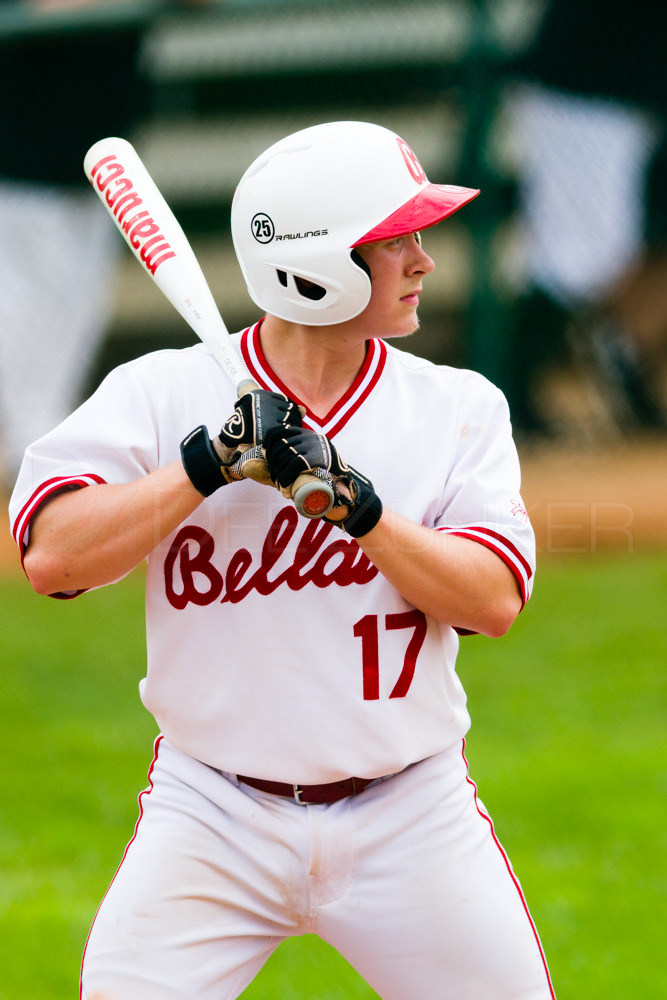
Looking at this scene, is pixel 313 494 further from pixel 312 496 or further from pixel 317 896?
pixel 317 896

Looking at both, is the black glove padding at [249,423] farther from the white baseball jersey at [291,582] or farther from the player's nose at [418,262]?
the player's nose at [418,262]

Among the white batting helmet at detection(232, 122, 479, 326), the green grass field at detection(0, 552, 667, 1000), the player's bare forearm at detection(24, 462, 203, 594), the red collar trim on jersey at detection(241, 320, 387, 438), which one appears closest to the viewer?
the player's bare forearm at detection(24, 462, 203, 594)

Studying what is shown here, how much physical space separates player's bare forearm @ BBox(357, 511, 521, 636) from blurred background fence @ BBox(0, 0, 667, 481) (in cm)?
597

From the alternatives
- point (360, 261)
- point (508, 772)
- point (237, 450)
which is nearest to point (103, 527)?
point (237, 450)

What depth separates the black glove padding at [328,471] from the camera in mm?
1812

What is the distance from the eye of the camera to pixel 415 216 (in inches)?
80.0

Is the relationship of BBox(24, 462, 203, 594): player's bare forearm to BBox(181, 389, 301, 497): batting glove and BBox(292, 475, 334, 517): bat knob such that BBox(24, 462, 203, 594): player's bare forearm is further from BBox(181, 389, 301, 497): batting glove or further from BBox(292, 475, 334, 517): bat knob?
BBox(292, 475, 334, 517): bat knob

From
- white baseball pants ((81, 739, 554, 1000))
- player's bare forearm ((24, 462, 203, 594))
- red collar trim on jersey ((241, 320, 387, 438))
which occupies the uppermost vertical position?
red collar trim on jersey ((241, 320, 387, 438))

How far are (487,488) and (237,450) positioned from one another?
Answer: 0.46 m

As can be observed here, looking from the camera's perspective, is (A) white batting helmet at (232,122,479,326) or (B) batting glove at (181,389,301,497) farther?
(A) white batting helmet at (232,122,479,326)

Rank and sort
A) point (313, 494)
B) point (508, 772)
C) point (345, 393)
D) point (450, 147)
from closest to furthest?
point (313, 494), point (345, 393), point (508, 772), point (450, 147)

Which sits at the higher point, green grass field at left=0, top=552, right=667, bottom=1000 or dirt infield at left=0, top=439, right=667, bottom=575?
green grass field at left=0, top=552, right=667, bottom=1000

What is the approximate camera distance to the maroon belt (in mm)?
2090

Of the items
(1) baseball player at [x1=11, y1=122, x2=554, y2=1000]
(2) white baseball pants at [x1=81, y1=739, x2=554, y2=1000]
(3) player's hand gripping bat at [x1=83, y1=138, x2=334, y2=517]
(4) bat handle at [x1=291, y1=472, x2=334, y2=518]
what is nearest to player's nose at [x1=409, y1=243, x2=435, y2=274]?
(1) baseball player at [x1=11, y1=122, x2=554, y2=1000]
